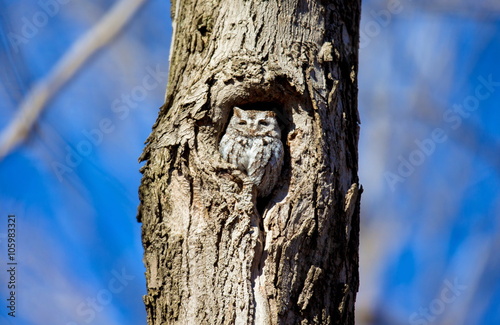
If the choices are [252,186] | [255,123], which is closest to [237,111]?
[255,123]

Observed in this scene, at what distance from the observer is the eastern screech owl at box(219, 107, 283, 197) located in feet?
6.63

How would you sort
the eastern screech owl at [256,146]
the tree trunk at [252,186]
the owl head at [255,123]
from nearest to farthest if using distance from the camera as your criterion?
1. the tree trunk at [252,186]
2. the eastern screech owl at [256,146]
3. the owl head at [255,123]

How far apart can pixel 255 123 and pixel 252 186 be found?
389mm

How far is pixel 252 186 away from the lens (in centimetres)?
198

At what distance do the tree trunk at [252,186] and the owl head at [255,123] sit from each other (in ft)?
0.12

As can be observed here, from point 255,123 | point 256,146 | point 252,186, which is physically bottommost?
point 252,186

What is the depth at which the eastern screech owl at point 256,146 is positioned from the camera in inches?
79.5

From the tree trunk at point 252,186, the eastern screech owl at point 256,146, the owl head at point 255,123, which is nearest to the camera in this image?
the tree trunk at point 252,186

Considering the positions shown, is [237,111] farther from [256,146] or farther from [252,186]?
[252,186]

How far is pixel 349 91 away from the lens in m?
2.21

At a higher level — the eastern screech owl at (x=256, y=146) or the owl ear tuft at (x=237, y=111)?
the owl ear tuft at (x=237, y=111)

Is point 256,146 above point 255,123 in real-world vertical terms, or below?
below

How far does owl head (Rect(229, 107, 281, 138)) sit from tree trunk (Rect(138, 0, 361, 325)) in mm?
35

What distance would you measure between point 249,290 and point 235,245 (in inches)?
6.2
